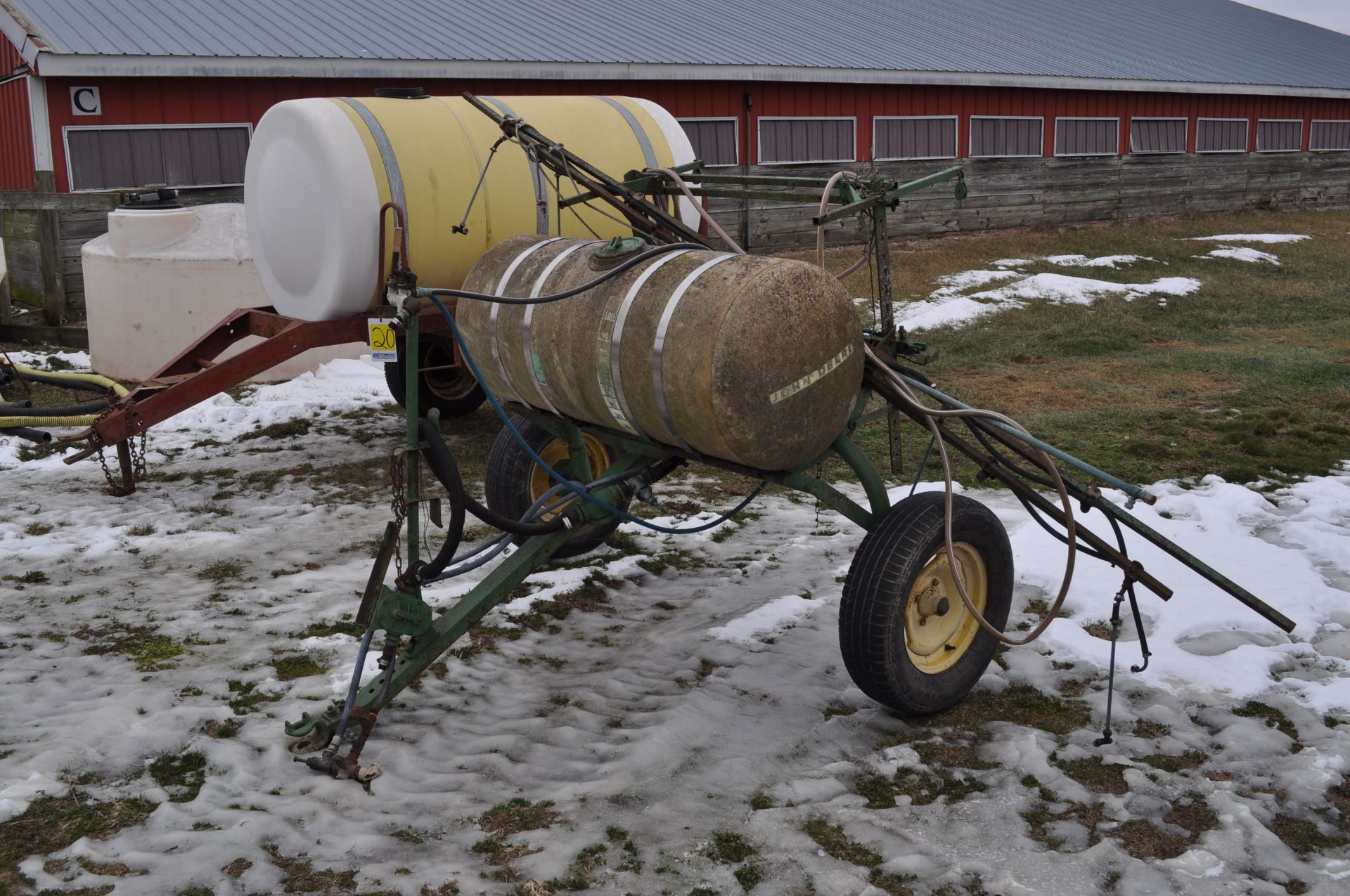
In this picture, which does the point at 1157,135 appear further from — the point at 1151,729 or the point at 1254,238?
the point at 1151,729

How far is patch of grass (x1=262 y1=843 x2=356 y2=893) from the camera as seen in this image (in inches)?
140

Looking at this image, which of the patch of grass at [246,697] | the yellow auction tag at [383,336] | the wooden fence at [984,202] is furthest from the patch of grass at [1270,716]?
the wooden fence at [984,202]

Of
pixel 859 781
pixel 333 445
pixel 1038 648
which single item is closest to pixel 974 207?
pixel 333 445

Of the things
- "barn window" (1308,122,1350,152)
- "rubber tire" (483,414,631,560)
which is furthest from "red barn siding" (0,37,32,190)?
"barn window" (1308,122,1350,152)

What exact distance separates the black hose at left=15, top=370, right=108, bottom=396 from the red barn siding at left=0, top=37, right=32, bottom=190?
6986 millimetres

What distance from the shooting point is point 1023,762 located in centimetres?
432

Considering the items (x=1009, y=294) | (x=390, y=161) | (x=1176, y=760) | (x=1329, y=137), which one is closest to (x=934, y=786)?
(x=1176, y=760)

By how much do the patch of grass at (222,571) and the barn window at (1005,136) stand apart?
17.6 m

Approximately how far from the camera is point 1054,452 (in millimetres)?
4637

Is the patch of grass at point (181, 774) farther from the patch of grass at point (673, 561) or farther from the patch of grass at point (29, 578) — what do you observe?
the patch of grass at point (673, 561)

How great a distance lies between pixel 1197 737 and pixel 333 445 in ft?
20.9

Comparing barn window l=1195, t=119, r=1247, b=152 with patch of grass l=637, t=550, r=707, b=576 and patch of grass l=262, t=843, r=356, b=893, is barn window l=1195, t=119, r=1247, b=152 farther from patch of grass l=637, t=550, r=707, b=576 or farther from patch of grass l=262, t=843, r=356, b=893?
patch of grass l=262, t=843, r=356, b=893

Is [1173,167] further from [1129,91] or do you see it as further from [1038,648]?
[1038,648]

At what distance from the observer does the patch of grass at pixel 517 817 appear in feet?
12.8
